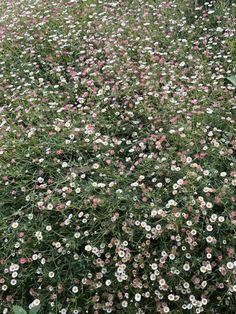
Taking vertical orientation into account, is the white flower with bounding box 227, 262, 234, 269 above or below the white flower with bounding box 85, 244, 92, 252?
below

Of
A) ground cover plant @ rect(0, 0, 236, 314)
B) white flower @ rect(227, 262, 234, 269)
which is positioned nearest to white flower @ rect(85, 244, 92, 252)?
ground cover plant @ rect(0, 0, 236, 314)

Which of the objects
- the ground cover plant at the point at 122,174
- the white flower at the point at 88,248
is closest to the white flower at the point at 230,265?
the ground cover plant at the point at 122,174

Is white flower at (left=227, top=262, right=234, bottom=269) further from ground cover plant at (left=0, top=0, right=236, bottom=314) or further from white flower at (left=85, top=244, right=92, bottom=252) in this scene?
white flower at (left=85, top=244, right=92, bottom=252)

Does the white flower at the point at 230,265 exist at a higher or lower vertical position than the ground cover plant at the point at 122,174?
lower

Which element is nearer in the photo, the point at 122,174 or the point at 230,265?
the point at 230,265

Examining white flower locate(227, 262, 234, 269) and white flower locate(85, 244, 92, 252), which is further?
white flower locate(85, 244, 92, 252)

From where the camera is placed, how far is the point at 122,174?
2883 mm

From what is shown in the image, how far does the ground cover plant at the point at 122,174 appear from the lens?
254 cm

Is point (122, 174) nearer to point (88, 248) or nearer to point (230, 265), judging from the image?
point (88, 248)

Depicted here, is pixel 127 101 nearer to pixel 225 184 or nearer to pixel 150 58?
pixel 150 58

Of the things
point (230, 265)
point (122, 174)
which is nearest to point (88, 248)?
point (122, 174)

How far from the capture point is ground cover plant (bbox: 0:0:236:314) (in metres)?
2.54

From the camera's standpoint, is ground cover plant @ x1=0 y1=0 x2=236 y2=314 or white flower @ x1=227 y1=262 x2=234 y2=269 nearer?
white flower @ x1=227 y1=262 x2=234 y2=269

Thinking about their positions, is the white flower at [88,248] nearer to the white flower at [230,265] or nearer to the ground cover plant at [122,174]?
the ground cover plant at [122,174]
